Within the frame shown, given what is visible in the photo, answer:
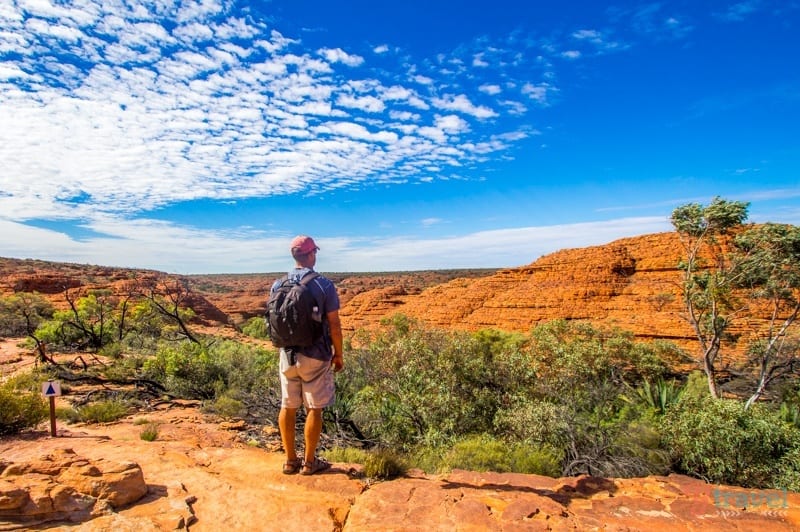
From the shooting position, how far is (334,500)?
120 inches

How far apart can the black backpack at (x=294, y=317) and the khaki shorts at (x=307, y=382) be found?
0.61 feet

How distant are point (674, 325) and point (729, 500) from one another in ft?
81.6

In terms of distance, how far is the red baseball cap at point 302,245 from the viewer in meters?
3.47

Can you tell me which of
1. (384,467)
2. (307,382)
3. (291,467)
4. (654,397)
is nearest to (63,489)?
(291,467)

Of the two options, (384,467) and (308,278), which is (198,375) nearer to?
(384,467)

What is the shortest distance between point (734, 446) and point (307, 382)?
6.67 m

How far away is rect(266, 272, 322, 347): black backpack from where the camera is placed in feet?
10.6

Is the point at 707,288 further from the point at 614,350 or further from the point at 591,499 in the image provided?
the point at 591,499

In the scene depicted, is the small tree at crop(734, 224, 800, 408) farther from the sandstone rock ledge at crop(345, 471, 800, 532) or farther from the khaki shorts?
Answer: the khaki shorts

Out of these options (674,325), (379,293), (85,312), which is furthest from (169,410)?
(379,293)

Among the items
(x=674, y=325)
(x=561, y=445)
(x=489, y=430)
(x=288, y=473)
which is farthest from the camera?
(x=674, y=325)

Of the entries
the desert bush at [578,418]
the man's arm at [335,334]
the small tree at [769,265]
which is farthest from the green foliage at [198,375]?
the small tree at [769,265]

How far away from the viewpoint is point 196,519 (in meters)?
2.79

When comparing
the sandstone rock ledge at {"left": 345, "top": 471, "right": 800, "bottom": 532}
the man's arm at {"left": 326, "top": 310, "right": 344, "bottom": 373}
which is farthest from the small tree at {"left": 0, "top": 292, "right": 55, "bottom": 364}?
the sandstone rock ledge at {"left": 345, "top": 471, "right": 800, "bottom": 532}
